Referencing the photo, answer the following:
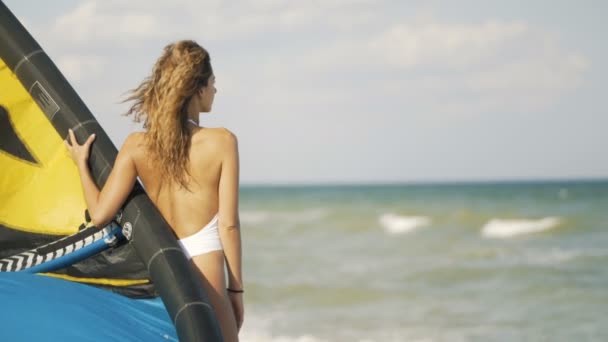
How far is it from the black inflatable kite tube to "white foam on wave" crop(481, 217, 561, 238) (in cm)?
1983

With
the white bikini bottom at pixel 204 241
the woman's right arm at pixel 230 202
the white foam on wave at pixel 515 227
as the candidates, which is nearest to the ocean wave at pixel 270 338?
the white bikini bottom at pixel 204 241

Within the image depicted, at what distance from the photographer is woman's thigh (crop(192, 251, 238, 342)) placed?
3.24m

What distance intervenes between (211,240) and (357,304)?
950cm

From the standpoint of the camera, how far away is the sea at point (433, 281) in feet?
34.7

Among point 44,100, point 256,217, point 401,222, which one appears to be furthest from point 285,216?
point 44,100

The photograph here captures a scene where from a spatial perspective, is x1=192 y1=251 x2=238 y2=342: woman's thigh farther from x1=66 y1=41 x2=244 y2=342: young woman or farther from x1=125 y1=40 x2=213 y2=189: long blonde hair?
x1=125 y1=40 x2=213 y2=189: long blonde hair

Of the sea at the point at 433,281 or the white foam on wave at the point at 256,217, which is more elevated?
the sea at the point at 433,281

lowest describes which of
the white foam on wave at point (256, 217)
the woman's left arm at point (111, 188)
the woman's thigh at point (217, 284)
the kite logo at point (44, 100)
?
the white foam on wave at point (256, 217)

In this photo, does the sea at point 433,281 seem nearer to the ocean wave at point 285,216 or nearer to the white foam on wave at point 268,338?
the white foam on wave at point 268,338

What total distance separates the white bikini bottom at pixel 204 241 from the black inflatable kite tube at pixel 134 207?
0.13 ft

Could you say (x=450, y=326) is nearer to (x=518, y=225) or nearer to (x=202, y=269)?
(x=202, y=269)

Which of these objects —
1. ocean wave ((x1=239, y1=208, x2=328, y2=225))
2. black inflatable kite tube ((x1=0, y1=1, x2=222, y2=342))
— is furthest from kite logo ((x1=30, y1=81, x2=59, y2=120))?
ocean wave ((x1=239, y1=208, x2=328, y2=225))

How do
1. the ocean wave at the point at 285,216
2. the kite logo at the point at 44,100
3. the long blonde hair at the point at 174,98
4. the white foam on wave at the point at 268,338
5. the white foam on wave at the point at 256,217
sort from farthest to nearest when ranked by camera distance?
the white foam on wave at the point at 256,217, the ocean wave at the point at 285,216, the white foam on wave at the point at 268,338, the kite logo at the point at 44,100, the long blonde hair at the point at 174,98

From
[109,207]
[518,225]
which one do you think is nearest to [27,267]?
[109,207]
